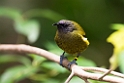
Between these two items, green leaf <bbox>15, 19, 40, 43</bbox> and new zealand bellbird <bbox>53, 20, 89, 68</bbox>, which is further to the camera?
green leaf <bbox>15, 19, 40, 43</bbox>

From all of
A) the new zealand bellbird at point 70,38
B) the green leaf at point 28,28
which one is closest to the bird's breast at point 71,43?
the new zealand bellbird at point 70,38

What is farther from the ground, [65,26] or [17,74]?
[65,26]

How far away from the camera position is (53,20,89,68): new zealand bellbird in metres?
1.17

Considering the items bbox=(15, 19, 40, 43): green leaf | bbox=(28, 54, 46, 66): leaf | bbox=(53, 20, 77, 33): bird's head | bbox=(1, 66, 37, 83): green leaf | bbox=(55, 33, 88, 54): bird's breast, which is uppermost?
bbox=(15, 19, 40, 43): green leaf

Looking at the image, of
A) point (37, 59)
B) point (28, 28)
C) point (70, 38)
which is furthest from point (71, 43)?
point (28, 28)

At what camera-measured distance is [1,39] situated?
9.04 feet

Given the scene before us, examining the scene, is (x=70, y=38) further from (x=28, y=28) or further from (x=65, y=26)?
(x=28, y=28)

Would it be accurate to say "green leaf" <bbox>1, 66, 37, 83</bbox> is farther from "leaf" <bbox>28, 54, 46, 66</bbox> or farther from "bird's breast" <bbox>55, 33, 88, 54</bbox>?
"bird's breast" <bbox>55, 33, 88, 54</bbox>

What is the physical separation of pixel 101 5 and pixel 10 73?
3.70ft

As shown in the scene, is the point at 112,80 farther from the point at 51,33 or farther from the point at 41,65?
the point at 51,33

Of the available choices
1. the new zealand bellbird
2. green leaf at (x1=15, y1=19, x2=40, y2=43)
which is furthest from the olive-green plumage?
green leaf at (x1=15, y1=19, x2=40, y2=43)

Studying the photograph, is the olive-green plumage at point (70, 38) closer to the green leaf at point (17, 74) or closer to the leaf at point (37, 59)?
the leaf at point (37, 59)

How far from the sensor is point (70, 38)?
47.3 inches

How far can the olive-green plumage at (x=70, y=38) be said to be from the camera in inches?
45.9
